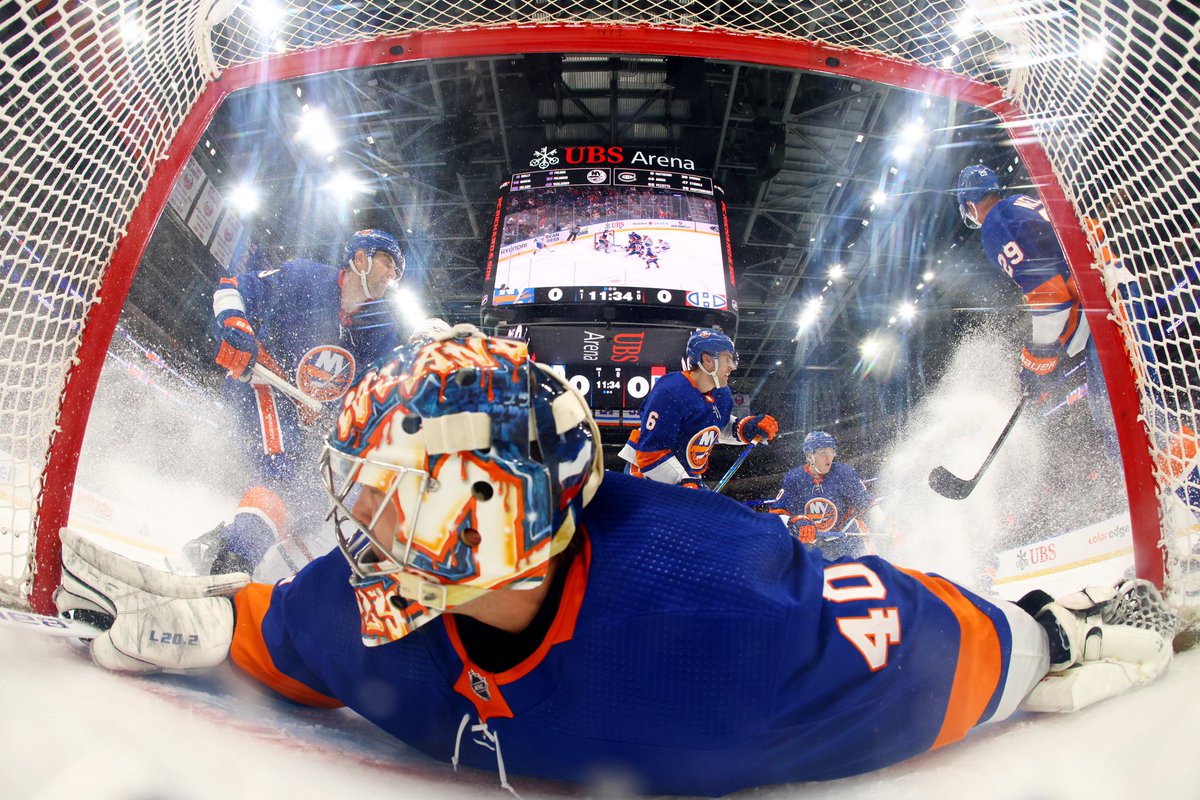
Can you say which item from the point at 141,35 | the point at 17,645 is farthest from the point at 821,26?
the point at 17,645

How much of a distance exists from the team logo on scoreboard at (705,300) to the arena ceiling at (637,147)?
6.23 feet

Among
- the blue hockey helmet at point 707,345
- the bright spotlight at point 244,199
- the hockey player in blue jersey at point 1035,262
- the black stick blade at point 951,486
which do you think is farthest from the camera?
the bright spotlight at point 244,199

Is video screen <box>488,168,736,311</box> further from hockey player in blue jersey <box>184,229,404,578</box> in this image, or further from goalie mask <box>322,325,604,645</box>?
goalie mask <box>322,325,604,645</box>

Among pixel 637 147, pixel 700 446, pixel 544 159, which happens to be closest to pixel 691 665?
pixel 700 446

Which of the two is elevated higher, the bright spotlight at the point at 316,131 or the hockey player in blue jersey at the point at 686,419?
Answer: the bright spotlight at the point at 316,131

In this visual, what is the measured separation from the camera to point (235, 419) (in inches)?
115

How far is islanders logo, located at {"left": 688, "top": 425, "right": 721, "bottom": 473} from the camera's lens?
10.2 feet

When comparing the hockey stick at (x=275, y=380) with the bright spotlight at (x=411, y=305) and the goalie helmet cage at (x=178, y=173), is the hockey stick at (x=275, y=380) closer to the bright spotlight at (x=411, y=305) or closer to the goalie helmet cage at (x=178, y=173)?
the goalie helmet cage at (x=178, y=173)

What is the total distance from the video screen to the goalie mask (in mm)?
3642

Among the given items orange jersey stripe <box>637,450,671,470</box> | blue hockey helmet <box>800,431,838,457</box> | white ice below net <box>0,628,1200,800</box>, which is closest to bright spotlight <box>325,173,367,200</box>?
orange jersey stripe <box>637,450,671,470</box>

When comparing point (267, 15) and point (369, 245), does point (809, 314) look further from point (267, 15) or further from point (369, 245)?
point (267, 15)

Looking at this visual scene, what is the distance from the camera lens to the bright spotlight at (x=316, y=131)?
5.62m

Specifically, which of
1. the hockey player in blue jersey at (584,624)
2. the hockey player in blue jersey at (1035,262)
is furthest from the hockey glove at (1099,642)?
the hockey player in blue jersey at (1035,262)

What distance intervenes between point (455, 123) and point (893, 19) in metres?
4.74
